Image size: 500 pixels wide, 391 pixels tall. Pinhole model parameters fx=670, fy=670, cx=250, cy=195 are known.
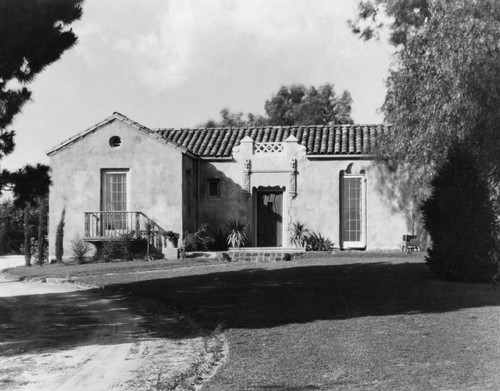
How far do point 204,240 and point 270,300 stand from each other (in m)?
11.7

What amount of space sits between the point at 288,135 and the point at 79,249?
9332mm

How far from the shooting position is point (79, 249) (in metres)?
24.9

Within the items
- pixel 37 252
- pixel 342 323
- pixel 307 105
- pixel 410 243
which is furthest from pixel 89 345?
pixel 307 105

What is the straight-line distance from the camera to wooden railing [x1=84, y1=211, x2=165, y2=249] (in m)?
24.8

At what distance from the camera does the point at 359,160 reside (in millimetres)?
25109

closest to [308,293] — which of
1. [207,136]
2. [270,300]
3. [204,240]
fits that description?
[270,300]

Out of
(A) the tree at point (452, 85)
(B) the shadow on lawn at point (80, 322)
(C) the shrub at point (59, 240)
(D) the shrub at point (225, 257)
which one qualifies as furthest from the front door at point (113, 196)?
(A) the tree at point (452, 85)

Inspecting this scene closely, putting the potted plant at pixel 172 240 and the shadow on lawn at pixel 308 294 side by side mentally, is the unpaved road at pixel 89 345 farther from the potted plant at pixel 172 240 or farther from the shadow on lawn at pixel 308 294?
the potted plant at pixel 172 240

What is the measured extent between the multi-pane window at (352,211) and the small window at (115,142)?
28.3ft

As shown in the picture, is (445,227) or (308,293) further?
(445,227)

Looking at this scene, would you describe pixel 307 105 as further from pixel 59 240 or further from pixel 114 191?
pixel 59 240

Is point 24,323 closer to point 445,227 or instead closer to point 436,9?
point 445,227

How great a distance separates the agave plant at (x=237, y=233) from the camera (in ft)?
81.5

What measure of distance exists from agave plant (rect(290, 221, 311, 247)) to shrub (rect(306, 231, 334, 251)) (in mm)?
155
